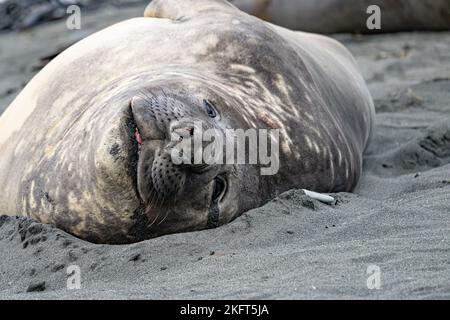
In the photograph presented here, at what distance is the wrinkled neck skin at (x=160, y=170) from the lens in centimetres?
333

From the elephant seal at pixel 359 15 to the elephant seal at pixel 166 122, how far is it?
357cm

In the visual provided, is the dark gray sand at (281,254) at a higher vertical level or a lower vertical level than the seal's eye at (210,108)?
lower

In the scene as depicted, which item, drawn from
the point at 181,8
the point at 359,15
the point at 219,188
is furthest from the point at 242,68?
the point at 359,15

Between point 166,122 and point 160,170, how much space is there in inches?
6.9

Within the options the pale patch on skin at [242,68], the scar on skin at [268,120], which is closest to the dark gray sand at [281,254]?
the scar on skin at [268,120]

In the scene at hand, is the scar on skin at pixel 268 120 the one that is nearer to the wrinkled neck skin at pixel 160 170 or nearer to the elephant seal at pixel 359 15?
the wrinkled neck skin at pixel 160 170

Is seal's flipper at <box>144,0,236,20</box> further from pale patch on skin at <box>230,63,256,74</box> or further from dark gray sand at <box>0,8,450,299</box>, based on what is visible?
dark gray sand at <box>0,8,450,299</box>

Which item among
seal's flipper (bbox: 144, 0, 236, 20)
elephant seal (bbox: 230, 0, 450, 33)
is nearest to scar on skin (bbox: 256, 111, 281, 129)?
seal's flipper (bbox: 144, 0, 236, 20)

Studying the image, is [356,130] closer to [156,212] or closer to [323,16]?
[156,212]

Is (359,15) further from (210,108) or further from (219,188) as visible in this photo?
(219,188)

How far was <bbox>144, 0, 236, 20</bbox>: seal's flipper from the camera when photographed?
→ 5066 mm

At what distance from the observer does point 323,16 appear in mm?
9047
